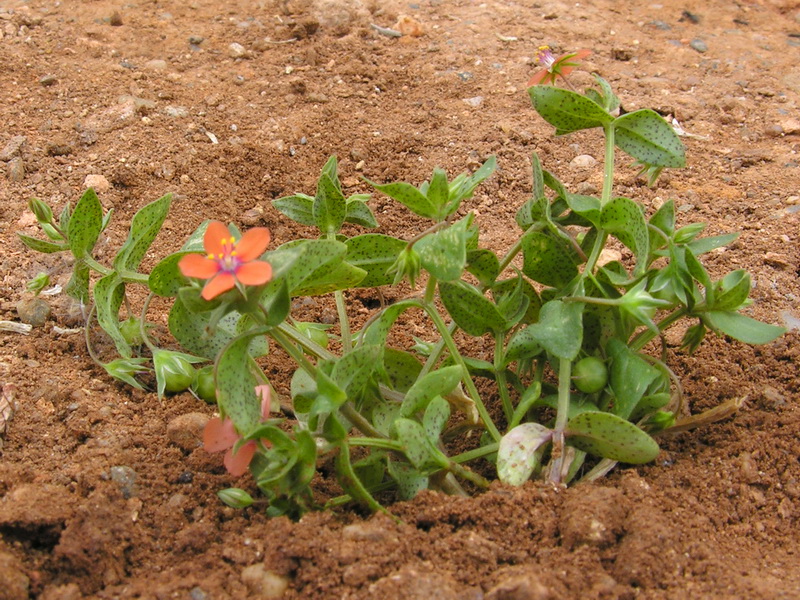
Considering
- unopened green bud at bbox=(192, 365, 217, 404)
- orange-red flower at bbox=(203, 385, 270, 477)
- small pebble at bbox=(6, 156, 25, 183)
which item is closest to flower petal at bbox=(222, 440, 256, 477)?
orange-red flower at bbox=(203, 385, 270, 477)

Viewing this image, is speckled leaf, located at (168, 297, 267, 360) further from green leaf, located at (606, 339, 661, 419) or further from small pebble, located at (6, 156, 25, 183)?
small pebble, located at (6, 156, 25, 183)

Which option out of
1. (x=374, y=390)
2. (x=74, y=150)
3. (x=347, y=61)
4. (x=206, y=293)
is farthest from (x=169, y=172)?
(x=206, y=293)

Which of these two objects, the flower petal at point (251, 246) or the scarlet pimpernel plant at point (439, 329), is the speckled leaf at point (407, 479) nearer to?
the scarlet pimpernel plant at point (439, 329)

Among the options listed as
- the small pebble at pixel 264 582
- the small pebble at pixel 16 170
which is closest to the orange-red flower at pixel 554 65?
the small pebble at pixel 264 582

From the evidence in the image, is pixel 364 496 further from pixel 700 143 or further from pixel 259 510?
pixel 700 143

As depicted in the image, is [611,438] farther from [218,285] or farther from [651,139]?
[218,285]

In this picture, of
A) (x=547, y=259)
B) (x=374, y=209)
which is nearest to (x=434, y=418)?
(x=547, y=259)

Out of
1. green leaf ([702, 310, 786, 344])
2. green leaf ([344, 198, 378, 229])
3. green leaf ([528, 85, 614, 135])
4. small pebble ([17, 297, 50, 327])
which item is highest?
green leaf ([528, 85, 614, 135])
